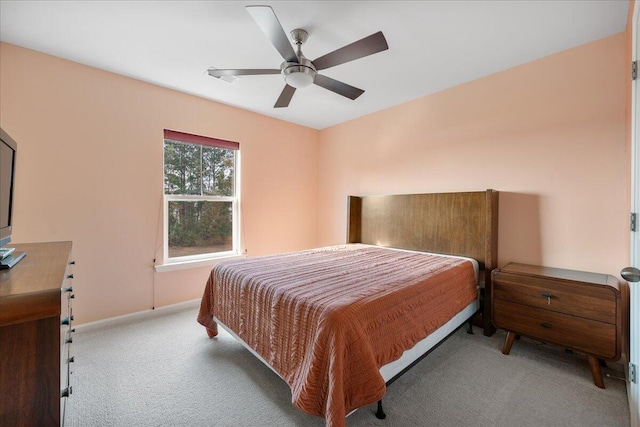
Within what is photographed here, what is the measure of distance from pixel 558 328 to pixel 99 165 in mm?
4245

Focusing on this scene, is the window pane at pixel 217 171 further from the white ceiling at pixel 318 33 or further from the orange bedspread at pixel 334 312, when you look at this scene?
the orange bedspread at pixel 334 312

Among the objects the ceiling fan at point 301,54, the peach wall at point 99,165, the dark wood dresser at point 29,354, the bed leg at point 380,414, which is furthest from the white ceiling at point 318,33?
the bed leg at point 380,414

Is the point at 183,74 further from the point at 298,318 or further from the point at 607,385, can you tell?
the point at 607,385

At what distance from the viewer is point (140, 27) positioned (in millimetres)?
2039

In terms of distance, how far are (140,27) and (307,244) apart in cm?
342

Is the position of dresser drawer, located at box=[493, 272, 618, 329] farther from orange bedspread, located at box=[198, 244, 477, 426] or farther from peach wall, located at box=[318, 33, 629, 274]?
peach wall, located at box=[318, 33, 629, 274]

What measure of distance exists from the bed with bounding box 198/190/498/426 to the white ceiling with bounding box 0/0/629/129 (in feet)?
4.37

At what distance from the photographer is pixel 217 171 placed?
139 inches

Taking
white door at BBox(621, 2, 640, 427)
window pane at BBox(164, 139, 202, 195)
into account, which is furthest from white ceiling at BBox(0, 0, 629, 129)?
window pane at BBox(164, 139, 202, 195)

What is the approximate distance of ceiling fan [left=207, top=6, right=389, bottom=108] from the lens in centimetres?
155

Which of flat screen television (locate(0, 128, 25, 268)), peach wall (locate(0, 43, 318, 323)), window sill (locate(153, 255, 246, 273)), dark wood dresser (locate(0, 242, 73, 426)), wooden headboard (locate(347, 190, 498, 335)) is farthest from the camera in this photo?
window sill (locate(153, 255, 246, 273))

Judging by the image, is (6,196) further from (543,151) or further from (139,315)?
(543,151)

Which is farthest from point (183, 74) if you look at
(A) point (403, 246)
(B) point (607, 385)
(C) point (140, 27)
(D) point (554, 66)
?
(B) point (607, 385)

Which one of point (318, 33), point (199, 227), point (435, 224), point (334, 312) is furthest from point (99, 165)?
point (435, 224)
